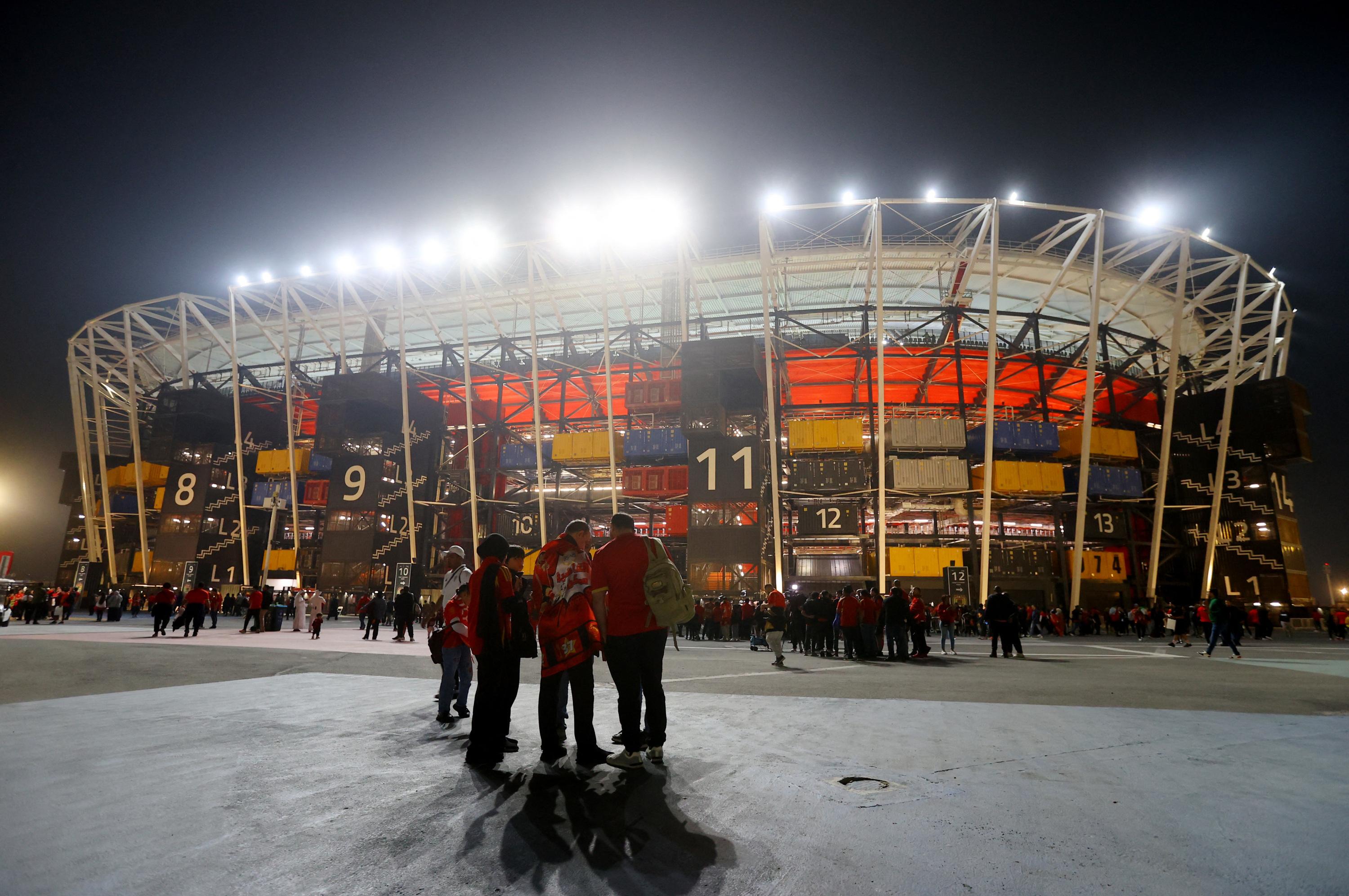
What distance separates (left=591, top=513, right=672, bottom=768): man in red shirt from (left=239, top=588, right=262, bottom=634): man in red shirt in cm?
1878

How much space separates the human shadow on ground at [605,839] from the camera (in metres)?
2.36

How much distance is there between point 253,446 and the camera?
53125 mm

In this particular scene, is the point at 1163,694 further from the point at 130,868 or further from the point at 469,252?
the point at 469,252

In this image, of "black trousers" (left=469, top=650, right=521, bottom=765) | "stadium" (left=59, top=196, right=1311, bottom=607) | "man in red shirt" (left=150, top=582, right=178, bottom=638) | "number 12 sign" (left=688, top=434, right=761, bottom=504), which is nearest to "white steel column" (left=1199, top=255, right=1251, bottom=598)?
"stadium" (left=59, top=196, right=1311, bottom=607)

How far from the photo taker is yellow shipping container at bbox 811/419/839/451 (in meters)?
35.2

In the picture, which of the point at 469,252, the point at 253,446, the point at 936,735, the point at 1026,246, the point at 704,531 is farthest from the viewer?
the point at 253,446

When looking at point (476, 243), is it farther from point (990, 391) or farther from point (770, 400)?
point (990, 391)

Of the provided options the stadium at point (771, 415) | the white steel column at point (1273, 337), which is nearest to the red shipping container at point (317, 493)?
the stadium at point (771, 415)

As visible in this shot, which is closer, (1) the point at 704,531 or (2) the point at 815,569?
(1) the point at 704,531

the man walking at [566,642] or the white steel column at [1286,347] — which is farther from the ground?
the white steel column at [1286,347]

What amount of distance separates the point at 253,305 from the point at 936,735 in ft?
217

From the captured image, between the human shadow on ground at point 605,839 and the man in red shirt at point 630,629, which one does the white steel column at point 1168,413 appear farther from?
the human shadow on ground at point 605,839

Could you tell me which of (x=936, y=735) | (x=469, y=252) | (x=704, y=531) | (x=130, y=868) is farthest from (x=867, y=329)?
(x=130, y=868)

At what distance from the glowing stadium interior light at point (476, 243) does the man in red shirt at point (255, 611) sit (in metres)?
21.5
